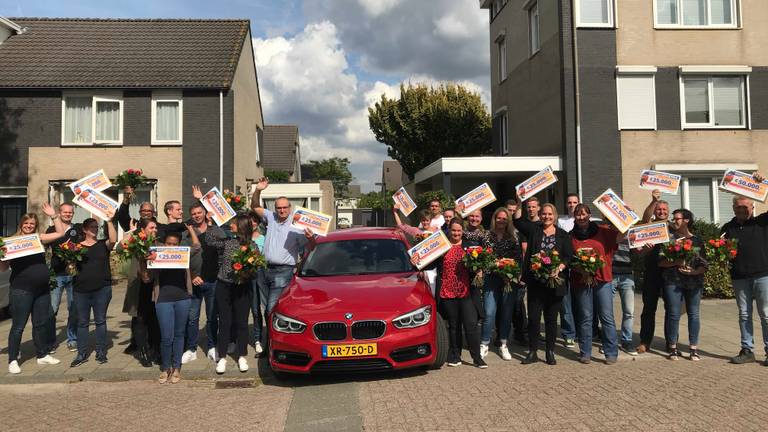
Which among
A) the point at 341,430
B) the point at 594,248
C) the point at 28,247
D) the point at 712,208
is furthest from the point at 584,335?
the point at 712,208

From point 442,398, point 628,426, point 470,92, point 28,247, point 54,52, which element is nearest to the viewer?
point 628,426

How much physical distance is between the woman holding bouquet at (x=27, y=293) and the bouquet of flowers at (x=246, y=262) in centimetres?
235

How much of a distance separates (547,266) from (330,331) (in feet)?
8.37

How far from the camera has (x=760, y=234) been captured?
19.8 ft

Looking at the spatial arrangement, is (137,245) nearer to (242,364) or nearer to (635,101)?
(242,364)

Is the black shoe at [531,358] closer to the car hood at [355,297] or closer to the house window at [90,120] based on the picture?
the car hood at [355,297]

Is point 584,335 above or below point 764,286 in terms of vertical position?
below

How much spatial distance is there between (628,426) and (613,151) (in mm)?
12813

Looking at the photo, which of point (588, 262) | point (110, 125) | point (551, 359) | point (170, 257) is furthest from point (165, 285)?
point (110, 125)

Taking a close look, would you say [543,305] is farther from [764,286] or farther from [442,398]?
[764,286]

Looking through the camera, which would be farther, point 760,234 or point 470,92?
point 470,92

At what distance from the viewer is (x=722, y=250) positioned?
19.6 ft

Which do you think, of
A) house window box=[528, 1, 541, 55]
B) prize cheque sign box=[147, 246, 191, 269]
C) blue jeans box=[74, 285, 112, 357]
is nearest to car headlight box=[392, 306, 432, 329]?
prize cheque sign box=[147, 246, 191, 269]

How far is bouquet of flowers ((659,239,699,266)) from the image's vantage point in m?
6.04
